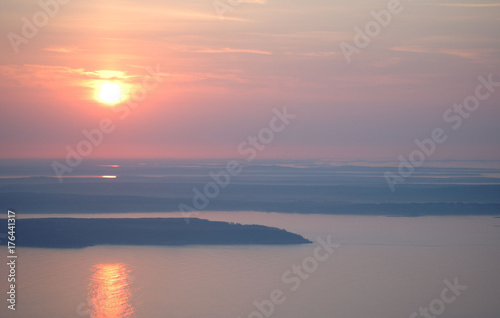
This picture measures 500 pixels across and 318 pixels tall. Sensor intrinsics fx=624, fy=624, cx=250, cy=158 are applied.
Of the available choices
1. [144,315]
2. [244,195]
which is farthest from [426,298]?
[244,195]

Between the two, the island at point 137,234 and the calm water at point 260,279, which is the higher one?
the island at point 137,234

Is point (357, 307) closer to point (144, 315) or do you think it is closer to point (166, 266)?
point (144, 315)

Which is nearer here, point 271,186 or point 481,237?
point 481,237

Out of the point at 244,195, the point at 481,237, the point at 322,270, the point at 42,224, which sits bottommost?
the point at 322,270

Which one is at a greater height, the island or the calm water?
the island

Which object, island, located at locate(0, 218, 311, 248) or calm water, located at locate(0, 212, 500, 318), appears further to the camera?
island, located at locate(0, 218, 311, 248)

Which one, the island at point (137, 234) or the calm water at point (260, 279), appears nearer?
the calm water at point (260, 279)
